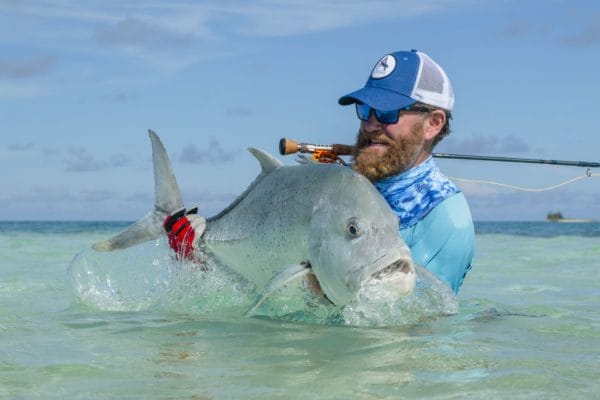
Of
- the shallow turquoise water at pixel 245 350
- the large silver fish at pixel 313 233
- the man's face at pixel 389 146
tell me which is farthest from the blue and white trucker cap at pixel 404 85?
the shallow turquoise water at pixel 245 350

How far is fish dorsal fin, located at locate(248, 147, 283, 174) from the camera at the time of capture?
477 centimetres

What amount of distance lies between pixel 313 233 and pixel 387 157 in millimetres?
1097

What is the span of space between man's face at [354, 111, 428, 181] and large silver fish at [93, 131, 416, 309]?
0.61 metres

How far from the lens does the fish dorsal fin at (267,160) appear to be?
477cm

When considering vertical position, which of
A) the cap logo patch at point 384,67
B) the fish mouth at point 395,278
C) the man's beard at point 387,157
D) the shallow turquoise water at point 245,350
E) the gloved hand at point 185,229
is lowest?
the shallow turquoise water at point 245,350

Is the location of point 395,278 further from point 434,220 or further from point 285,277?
point 434,220

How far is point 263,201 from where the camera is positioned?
4.66 meters

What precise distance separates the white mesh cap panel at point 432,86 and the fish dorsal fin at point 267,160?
0.96 m

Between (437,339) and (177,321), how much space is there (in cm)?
156

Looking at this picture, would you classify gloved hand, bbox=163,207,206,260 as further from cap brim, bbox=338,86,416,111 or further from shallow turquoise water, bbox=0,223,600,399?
cap brim, bbox=338,86,416,111

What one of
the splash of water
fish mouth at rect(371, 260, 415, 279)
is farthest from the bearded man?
fish mouth at rect(371, 260, 415, 279)

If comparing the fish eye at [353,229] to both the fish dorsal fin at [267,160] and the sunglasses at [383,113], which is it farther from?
the sunglasses at [383,113]

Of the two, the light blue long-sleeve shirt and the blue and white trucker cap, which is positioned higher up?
the blue and white trucker cap

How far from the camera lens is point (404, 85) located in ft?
16.7
